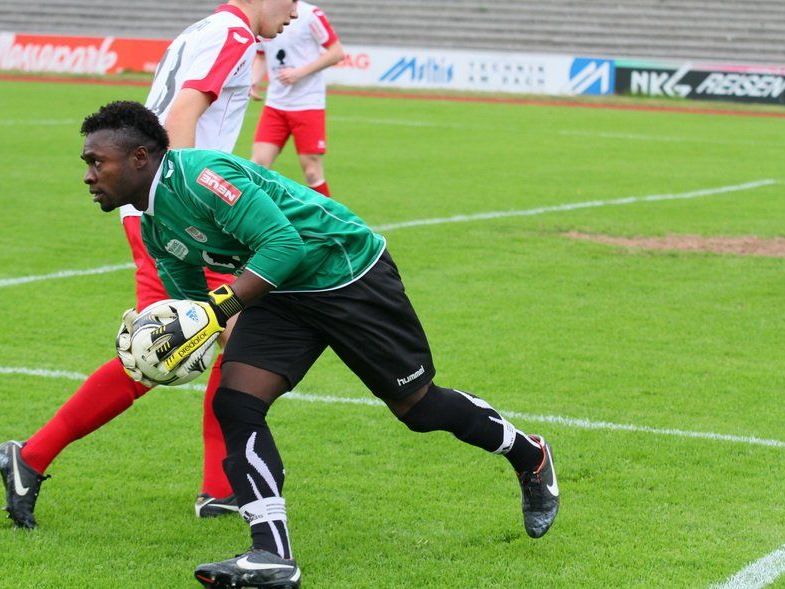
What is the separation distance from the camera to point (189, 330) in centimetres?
392

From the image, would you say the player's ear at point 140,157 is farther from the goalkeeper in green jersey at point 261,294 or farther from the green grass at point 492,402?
the green grass at point 492,402

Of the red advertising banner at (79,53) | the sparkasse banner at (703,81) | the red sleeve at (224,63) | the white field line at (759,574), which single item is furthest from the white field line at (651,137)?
the white field line at (759,574)

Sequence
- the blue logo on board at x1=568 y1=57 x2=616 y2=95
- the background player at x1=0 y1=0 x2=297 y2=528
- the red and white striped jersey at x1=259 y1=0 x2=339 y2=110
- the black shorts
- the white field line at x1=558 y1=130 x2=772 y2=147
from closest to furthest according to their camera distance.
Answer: the black shorts → the background player at x1=0 y1=0 x2=297 y2=528 → the red and white striped jersey at x1=259 y1=0 x2=339 y2=110 → the white field line at x1=558 y1=130 x2=772 y2=147 → the blue logo on board at x1=568 y1=57 x2=616 y2=95

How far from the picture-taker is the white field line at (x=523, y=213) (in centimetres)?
939

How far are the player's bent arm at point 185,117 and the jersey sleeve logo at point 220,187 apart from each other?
0.90 m

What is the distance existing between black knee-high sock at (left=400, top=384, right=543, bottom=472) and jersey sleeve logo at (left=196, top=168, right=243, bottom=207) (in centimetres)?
98

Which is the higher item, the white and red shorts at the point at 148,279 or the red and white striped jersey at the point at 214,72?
the red and white striped jersey at the point at 214,72

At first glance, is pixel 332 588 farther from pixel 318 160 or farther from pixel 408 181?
pixel 408 181

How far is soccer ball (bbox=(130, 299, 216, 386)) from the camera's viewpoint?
3.96m

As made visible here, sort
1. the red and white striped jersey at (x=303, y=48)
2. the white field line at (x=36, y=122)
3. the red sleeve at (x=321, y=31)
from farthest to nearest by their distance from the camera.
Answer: the white field line at (x=36, y=122) → the red sleeve at (x=321, y=31) → the red and white striped jersey at (x=303, y=48)

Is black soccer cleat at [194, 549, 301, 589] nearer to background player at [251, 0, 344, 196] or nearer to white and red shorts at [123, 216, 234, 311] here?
white and red shorts at [123, 216, 234, 311]

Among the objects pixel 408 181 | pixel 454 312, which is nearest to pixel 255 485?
pixel 454 312

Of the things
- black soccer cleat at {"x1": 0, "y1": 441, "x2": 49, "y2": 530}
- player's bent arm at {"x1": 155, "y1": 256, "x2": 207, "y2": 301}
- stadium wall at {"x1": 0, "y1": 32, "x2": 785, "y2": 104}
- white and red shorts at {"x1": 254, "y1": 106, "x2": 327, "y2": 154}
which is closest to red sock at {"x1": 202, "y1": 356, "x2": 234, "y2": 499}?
player's bent arm at {"x1": 155, "y1": 256, "x2": 207, "y2": 301}

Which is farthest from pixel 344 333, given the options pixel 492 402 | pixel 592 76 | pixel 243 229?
pixel 592 76
